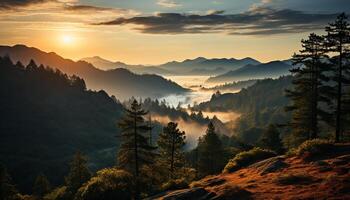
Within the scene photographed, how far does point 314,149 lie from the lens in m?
32.3

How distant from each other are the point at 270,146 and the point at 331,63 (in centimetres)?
3122

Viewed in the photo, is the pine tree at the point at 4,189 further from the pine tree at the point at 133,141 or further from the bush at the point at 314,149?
the bush at the point at 314,149

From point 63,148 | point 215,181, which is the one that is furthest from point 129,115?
point 63,148

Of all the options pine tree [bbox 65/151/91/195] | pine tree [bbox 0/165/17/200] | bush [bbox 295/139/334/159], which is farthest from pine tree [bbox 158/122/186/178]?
pine tree [bbox 0/165/17/200]

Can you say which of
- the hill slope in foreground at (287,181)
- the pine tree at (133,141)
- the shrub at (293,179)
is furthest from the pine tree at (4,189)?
the shrub at (293,179)

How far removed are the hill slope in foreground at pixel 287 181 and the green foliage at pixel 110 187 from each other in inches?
203

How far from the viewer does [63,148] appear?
198875mm

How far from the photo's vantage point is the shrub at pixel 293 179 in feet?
85.4

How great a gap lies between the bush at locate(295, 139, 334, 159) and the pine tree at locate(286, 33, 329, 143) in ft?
33.3

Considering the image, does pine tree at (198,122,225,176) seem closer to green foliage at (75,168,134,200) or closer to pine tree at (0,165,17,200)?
green foliage at (75,168,134,200)

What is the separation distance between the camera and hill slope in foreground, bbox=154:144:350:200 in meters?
23.6

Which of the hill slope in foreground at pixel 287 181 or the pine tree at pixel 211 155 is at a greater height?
the hill slope in foreground at pixel 287 181

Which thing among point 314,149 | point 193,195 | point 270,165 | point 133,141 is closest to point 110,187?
point 193,195

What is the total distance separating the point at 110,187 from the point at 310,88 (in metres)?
26.3
